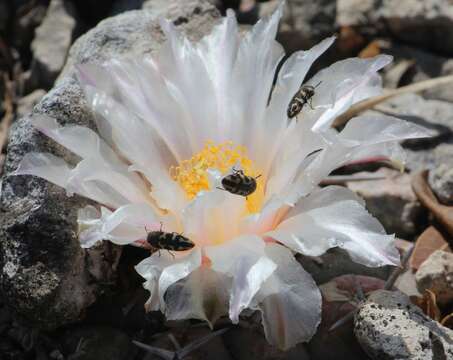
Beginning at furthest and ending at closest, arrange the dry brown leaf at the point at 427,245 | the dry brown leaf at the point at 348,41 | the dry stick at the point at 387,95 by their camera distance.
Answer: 1. the dry brown leaf at the point at 348,41
2. the dry stick at the point at 387,95
3. the dry brown leaf at the point at 427,245

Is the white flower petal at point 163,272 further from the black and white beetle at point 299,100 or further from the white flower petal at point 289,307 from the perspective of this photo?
the black and white beetle at point 299,100

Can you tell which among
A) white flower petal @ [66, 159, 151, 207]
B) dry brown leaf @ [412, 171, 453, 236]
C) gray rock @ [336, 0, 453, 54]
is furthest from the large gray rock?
gray rock @ [336, 0, 453, 54]

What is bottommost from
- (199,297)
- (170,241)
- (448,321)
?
(448,321)

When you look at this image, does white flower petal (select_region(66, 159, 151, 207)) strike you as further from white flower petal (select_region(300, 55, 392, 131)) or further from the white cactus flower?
white flower petal (select_region(300, 55, 392, 131))

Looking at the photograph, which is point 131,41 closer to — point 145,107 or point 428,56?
point 145,107

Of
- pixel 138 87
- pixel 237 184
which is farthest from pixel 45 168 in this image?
pixel 237 184

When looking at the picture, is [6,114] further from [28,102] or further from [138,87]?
[138,87]

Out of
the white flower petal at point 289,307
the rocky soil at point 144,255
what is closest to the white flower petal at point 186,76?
the rocky soil at point 144,255
